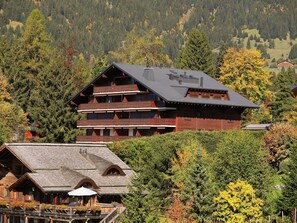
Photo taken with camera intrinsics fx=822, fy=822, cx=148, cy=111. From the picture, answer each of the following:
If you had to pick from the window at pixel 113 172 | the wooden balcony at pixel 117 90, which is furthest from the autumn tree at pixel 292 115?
the window at pixel 113 172

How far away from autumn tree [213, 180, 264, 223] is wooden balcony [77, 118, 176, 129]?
83.0 ft

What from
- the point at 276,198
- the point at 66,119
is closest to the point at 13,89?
the point at 66,119

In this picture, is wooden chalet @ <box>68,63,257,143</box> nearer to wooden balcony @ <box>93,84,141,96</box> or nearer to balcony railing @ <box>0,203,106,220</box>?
wooden balcony @ <box>93,84,141,96</box>

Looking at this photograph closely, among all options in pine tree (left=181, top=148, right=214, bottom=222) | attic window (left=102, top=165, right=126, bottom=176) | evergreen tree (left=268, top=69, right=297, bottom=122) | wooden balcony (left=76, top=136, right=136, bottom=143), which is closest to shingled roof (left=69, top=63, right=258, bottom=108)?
wooden balcony (left=76, top=136, right=136, bottom=143)

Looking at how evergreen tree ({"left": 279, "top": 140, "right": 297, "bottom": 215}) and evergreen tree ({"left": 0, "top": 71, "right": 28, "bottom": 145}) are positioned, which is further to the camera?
evergreen tree ({"left": 0, "top": 71, "right": 28, "bottom": 145})

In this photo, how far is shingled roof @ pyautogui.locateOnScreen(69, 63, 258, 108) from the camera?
8756 cm

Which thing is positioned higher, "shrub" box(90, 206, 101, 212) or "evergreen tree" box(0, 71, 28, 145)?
"evergreen tree" box(0, 71, 28, 145)

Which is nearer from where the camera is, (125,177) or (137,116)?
(125,177)

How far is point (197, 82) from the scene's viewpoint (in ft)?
310

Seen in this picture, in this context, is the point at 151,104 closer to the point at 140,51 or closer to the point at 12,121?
the point at 12,121

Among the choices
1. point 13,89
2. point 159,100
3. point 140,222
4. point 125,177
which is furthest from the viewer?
point 13,89

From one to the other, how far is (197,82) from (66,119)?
16038 mm

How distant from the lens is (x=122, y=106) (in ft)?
305

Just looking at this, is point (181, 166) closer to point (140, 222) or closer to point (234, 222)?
point (234, 222)
